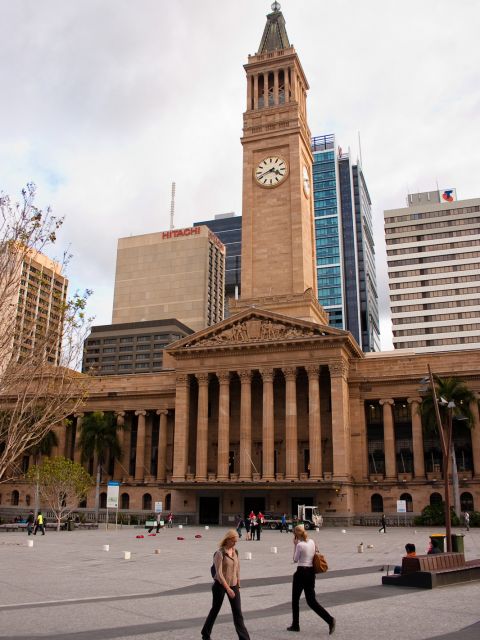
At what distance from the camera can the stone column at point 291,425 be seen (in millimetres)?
63844

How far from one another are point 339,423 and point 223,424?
1228cm

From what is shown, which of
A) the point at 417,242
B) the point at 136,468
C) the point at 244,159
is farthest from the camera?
the point at 417,242

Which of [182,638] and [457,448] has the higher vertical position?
[457,448]

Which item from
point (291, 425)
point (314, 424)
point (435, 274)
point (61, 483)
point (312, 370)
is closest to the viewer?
point (61, 483)

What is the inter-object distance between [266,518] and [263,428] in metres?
9.62

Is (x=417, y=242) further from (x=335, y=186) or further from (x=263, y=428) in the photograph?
(x=263, y=428)

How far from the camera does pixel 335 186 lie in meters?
192

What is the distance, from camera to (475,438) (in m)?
64.0

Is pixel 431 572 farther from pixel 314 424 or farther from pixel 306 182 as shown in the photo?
pixel 306 182

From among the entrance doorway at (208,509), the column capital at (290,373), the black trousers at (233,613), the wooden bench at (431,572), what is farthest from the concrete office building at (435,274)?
the black trousers at (233,613)

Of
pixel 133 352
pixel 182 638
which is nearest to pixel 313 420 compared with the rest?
pixel 182 638

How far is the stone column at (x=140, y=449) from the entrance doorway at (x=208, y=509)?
10.2 meters

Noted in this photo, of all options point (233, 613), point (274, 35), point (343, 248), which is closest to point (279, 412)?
point (274, 35)

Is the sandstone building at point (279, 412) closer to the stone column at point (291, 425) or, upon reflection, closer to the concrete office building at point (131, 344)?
the stone column at point (291, 425)
